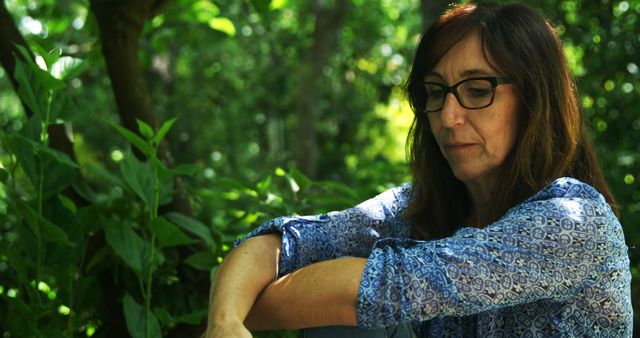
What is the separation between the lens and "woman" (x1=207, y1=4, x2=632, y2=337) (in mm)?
1864

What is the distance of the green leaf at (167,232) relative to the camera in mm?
2533

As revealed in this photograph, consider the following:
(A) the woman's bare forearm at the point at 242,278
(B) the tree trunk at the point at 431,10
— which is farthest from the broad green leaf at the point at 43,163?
(B) the tree trunk at the point at 431,10

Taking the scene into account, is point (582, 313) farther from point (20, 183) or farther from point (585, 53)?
point (585, 53)

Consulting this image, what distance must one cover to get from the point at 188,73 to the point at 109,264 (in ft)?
26.8

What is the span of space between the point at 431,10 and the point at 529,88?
209 cm

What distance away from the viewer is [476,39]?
7.24 feet

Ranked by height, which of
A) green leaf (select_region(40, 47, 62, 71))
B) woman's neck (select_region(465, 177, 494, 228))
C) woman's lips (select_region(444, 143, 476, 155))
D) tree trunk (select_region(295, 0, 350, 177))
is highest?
green leaf (select_region(40, 47, 62, 71))

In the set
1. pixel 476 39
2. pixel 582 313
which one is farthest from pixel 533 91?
pixel 582 313

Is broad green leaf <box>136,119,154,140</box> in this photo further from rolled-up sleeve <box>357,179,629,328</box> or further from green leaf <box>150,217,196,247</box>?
rolled-up sleeve <box>357,179,629,328</box>

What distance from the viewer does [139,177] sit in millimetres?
2633

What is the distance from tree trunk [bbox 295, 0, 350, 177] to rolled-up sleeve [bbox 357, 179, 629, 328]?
19.6 feet

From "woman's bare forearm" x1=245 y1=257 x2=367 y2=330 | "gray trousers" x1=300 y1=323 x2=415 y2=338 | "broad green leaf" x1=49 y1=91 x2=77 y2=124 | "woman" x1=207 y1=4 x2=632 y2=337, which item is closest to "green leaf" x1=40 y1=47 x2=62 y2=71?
"broad green leaf" x1=49 y1=91 x2=77 y2=124

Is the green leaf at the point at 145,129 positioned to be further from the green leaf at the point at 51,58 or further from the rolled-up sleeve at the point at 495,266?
the rolled-up sleeve at the point at 495,266

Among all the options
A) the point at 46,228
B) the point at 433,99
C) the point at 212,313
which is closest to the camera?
the point at 212,313
